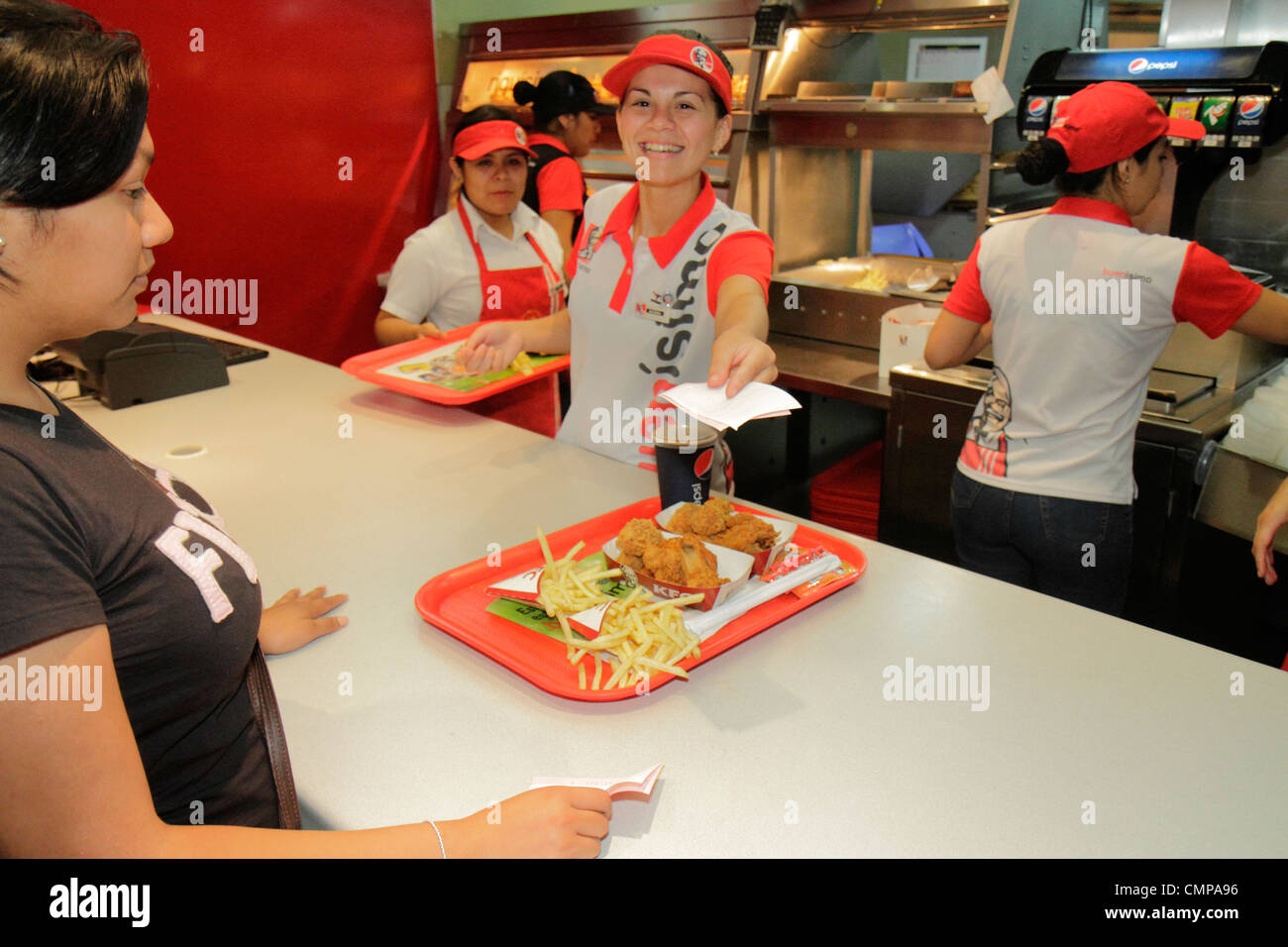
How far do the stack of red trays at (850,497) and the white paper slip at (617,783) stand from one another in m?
2.41

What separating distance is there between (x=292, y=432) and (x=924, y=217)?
333cm

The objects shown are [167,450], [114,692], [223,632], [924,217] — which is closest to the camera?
[114,692]

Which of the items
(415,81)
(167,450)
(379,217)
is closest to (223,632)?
(167,450)

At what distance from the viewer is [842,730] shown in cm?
122

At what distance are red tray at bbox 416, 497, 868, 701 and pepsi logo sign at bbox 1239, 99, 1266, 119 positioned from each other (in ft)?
5.75

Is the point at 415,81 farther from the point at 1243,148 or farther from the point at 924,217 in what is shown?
the point at 1243,148

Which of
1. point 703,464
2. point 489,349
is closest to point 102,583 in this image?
point 703,464

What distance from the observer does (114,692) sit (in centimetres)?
85

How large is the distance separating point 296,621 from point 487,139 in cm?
210

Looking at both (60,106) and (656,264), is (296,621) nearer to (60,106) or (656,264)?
(60,106)

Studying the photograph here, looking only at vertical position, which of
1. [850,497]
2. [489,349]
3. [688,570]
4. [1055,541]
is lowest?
[850,497]

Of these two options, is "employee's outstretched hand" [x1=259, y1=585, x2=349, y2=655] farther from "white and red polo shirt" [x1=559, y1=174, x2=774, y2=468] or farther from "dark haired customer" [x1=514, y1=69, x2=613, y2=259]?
"dark haired customer" [x1=514, y1=69, x2=613, y2=259]

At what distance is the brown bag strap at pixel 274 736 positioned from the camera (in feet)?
3.71

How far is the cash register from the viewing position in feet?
8.33
